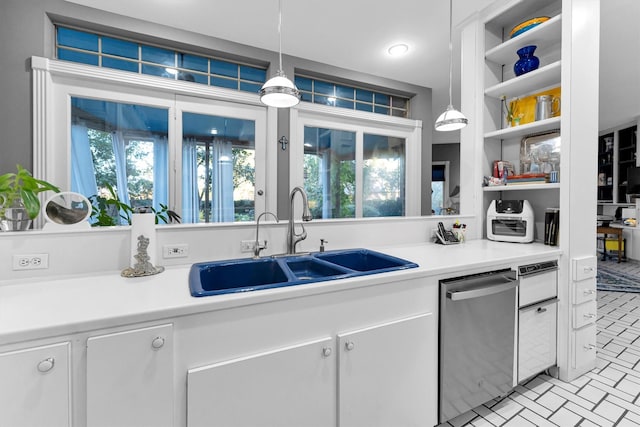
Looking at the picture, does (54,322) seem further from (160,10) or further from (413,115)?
(413,115)

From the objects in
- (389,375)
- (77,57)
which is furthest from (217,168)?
(389,375)

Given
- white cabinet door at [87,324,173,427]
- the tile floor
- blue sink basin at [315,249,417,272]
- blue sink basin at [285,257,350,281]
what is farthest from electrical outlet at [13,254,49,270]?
the tile floor

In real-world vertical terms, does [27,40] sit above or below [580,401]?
above

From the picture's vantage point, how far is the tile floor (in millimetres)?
1515

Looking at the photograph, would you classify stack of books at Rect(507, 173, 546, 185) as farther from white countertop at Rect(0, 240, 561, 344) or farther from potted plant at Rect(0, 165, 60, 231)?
potted plant at Rect(0, 165, 60, 231)

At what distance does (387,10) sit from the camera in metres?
2.40

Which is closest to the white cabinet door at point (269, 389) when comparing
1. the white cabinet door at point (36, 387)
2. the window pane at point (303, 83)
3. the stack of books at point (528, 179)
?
the white cabinet door at point (36, 387)

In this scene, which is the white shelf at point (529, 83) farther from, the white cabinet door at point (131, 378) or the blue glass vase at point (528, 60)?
the white cabinet door at point (131, 378)

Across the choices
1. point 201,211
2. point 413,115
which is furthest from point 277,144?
point 413,115

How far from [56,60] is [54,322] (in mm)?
2611

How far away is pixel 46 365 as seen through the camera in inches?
30.2

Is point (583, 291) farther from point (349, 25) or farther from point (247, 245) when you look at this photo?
point (349, 25)

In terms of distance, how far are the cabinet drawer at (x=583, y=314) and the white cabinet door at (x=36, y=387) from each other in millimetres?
2559

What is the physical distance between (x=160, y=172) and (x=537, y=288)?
3206 millimetres
